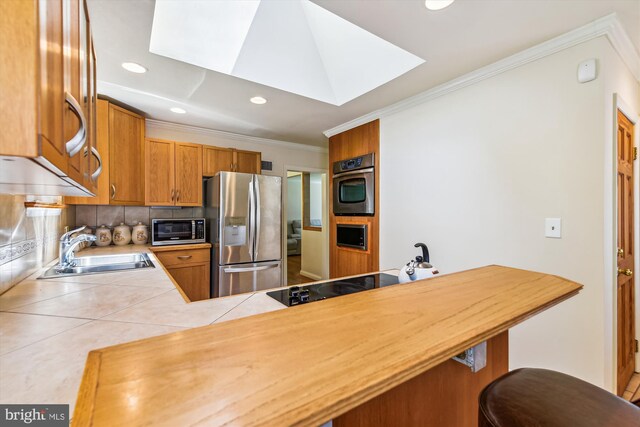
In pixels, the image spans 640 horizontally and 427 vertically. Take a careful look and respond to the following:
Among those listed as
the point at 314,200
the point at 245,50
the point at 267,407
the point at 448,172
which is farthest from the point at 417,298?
the point at 314,200

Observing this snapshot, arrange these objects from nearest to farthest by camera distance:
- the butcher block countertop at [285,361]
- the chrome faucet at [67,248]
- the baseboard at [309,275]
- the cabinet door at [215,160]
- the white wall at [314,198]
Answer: the butcher block countertop at [285,361], the chrome faucet at [67,248], the cabinet door at [215,160], the baseboard at [309,275], the white wall at [314,198]

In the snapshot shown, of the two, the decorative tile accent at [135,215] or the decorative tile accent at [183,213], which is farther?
the decorative tile accent at [183,213]

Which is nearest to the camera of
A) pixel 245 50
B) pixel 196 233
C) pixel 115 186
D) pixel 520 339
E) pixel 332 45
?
pixel 520 339

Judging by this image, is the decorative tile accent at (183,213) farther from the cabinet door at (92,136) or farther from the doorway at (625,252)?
the doorway at (625,252)

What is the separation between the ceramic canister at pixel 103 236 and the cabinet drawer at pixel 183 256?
0.60 meters

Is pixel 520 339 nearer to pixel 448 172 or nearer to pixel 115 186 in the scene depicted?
pixel 448 172

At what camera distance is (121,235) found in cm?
296

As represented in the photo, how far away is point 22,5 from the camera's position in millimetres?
413

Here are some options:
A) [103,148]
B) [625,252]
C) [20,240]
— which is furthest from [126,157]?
[625,252]

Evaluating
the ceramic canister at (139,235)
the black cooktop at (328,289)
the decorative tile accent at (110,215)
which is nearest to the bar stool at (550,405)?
the black cooktop at (328,289)

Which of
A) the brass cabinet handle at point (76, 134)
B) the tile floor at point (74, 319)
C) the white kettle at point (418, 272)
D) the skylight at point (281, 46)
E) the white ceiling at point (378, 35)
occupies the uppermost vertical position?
the skylight at point (281, 46)

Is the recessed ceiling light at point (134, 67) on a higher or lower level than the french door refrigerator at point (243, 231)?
higher

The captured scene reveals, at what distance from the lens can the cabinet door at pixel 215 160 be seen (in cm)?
329

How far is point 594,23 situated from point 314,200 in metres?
5.06
